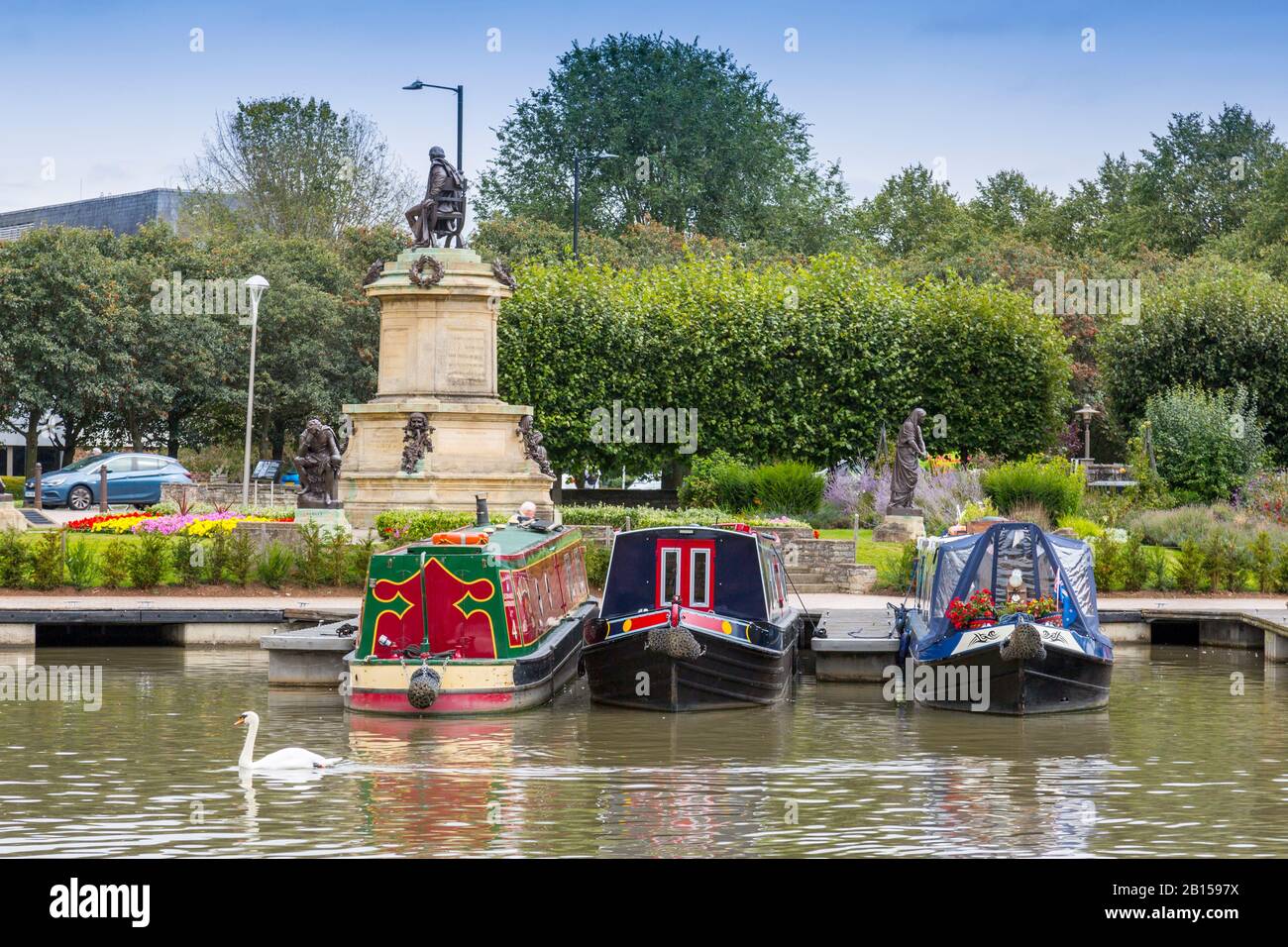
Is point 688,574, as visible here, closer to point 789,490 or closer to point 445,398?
point 445,398

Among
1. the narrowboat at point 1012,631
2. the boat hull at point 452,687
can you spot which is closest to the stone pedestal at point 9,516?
the boat hull at point 452,687

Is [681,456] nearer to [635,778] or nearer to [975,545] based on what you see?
[975,545]

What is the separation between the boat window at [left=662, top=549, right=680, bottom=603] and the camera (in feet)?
71.8

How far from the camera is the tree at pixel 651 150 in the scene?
75.6 metres

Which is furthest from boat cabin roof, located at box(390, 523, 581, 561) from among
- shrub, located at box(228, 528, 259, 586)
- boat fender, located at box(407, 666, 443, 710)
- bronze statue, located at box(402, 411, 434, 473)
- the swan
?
bronze statue, located at box(402, 411, 434, 473)

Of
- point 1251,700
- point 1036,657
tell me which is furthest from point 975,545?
point 1251,700

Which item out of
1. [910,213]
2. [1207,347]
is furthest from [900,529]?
[910,213]

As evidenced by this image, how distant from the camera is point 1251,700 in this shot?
2209 centimetres

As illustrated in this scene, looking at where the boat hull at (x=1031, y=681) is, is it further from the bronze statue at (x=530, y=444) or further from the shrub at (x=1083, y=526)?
the bronze statue at (x=530, y=444)

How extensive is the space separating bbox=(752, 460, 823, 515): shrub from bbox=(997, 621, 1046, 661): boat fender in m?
19.1

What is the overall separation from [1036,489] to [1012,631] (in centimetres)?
1834

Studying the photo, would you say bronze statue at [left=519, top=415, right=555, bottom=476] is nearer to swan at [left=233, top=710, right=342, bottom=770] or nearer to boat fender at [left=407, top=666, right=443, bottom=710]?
boat fender at [left=407, top=666, right=443, bottom=710]

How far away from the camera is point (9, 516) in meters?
37.1
